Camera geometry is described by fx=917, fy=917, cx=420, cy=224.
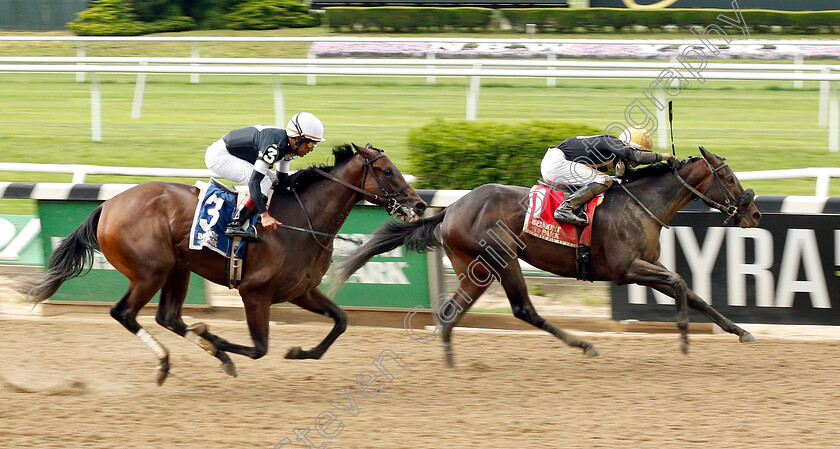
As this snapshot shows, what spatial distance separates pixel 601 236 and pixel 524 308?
2.27ft

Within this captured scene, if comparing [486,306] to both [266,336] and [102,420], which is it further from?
[102,420]

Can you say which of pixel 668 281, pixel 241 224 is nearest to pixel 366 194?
pixel 241 224

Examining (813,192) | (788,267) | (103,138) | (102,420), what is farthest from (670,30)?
(102,420)

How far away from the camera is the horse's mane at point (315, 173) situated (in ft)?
18.9

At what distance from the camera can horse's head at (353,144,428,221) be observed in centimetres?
549

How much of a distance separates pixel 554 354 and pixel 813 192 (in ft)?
15.0

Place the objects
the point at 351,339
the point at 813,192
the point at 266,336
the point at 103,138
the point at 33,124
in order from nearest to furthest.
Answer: the point at 266,336 → the point at 351,339 → the point at 813,192 → the point at 103,138 → the point at 33,124

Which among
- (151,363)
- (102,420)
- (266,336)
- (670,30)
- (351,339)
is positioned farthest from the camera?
(670,30)

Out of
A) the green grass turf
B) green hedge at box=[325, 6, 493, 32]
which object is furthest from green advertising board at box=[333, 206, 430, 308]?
green hedge at box=[325, 6, 493, 32]

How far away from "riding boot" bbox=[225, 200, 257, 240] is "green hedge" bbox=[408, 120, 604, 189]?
2597 mm

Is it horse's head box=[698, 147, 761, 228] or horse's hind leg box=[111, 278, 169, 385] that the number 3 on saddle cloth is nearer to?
horse's head box=[698, 147, 761, 228]

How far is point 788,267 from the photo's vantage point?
6355 mm

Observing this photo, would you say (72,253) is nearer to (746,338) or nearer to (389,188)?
(389,188)

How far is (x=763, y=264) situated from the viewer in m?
6.40
